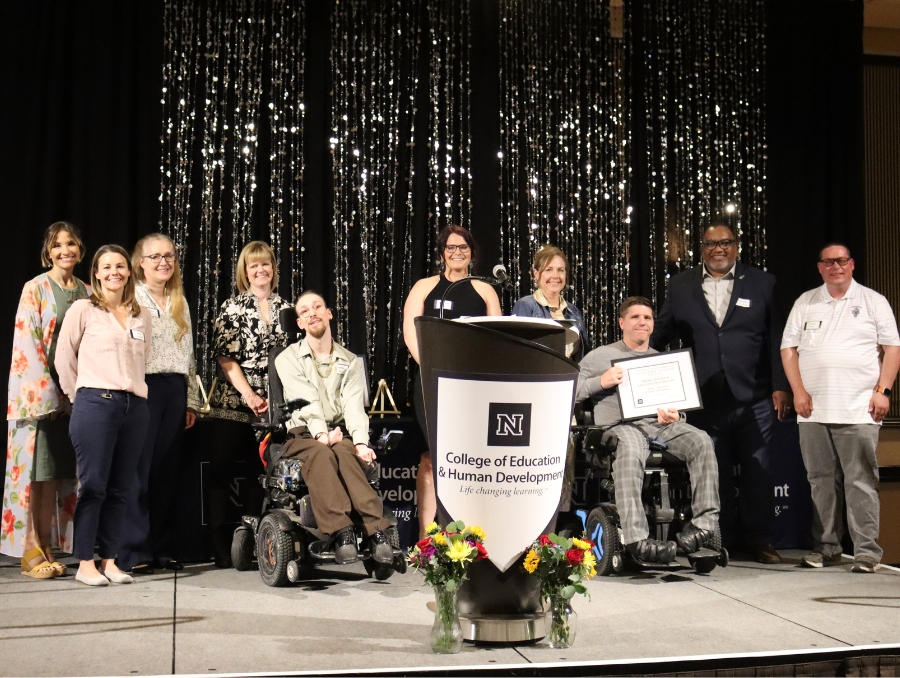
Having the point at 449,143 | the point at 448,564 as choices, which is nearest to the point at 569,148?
the point at 449,143

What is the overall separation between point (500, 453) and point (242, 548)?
2.16 metres

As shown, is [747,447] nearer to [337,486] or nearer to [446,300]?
[446,300]

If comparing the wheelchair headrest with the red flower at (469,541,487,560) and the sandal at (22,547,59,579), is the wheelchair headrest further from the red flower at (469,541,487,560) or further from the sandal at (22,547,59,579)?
the red flower at (469,541,487,560)

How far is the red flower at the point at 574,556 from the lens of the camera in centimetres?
290

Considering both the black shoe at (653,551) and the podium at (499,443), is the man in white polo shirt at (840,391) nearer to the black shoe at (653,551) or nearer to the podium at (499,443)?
the black shoe at (653,551)

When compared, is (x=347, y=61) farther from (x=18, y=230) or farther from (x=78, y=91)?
(x=18, y=230)

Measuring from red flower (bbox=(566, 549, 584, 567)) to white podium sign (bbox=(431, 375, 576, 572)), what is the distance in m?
0.11

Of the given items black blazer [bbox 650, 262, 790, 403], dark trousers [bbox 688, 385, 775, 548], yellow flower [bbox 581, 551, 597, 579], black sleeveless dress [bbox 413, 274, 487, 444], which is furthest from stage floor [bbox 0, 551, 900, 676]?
black blazer [bbox 650, 262, 790, 403]

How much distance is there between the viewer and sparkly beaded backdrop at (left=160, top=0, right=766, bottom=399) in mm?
5793

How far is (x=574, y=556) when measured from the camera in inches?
114

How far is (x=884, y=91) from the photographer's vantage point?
7.25m

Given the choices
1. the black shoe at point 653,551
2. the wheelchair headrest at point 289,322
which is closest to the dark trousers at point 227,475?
the wheelchair headrest at point 289,322

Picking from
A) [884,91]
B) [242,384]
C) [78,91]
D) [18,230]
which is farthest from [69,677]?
[884,91]

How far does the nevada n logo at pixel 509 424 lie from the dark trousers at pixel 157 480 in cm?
224
